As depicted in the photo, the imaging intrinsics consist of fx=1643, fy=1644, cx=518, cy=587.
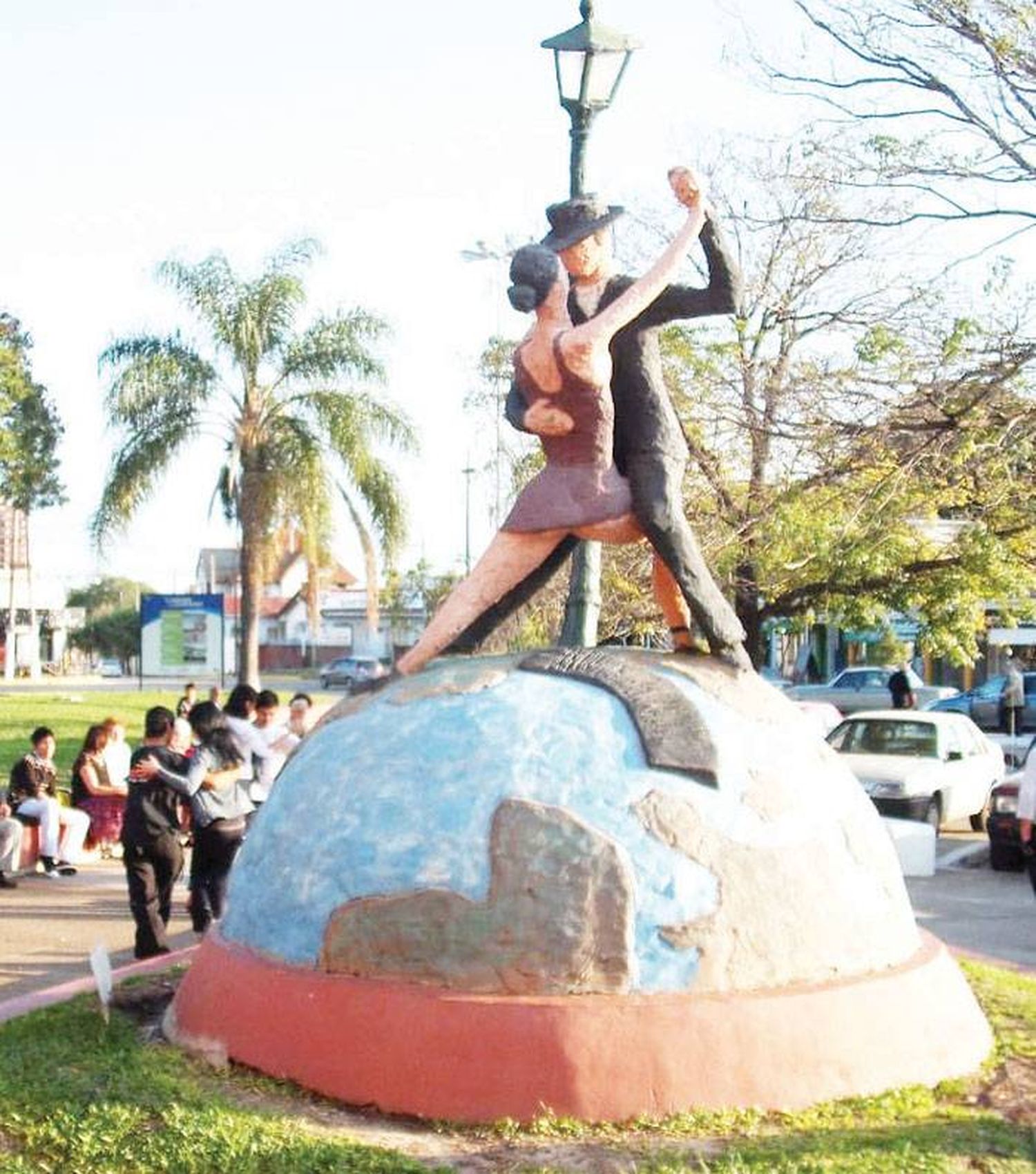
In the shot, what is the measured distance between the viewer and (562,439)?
22.8ft

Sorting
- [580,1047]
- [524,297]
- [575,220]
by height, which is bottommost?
[580,1047]

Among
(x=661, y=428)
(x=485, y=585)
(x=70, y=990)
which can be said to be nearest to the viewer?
(x=661, y=428)

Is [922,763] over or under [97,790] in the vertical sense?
over

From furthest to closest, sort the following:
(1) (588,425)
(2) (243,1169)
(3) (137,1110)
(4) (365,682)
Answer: (4) (365,682), (1) (588,425), (3) (137,1110), (2) (243,1169)

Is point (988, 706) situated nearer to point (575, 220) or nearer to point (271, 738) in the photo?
point (271, 738)

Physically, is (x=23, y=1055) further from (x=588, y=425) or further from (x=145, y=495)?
(x=145, y=495)

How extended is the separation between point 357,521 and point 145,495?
9.26 ft

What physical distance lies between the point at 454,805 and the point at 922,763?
11421 millimetres

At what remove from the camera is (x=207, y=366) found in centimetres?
2203

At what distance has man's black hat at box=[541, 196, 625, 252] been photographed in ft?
22.7

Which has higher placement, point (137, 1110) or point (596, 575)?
point (596, 575)

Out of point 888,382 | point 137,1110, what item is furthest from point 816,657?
point 137,1110

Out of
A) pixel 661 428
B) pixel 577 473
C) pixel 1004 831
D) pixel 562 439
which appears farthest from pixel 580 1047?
pixel 1004 831

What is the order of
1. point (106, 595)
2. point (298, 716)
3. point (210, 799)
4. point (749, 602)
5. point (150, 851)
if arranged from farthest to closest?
point (106, 595)
point (749, 602)
point (298, 716)
point (210, 799)
point (150, 851)
